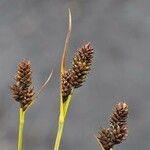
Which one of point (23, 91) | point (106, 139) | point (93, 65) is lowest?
point (106, 139)

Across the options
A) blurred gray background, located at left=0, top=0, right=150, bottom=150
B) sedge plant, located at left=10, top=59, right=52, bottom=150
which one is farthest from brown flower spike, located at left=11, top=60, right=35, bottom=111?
blurred gray background, located at left=0, top=0, right=150, bottom=150

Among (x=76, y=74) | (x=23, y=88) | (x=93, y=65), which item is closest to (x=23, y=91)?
(x=23, y=88)

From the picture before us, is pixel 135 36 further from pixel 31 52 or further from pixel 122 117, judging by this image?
pixel 122 117

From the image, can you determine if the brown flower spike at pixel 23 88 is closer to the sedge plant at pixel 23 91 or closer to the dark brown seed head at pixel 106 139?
the sedge plant at pixel 23 91

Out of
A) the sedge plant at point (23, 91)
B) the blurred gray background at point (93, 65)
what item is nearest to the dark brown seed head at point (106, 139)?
the sedge plant at point (23, 91)

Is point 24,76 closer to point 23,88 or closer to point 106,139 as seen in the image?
point 23,88

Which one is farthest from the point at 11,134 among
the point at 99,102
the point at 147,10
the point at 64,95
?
the point at 64,95

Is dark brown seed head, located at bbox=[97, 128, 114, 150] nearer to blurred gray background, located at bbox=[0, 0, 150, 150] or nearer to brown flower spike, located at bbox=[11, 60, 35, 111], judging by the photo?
brown flower spike, located at bbox=[11, 60, 35, 111]
